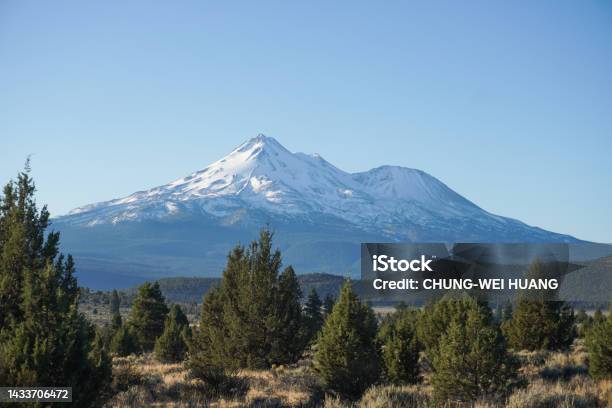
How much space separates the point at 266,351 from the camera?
2492cm

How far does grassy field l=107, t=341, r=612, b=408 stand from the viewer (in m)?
15.0

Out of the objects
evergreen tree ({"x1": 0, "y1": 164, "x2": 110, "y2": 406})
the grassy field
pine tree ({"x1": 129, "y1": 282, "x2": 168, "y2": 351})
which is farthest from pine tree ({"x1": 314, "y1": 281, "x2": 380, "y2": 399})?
pine tree ({"x1": 129, "y1": 282, "x2": 168, "y2": 351})

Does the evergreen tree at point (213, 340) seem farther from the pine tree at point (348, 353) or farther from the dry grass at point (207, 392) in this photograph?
the pine tree at point (348, 353)

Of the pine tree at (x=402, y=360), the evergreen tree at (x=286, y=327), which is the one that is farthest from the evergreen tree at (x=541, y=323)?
the evergreen tree at (x=286, y=327)

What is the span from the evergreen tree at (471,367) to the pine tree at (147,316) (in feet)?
92.6

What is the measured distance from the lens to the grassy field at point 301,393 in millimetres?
15002

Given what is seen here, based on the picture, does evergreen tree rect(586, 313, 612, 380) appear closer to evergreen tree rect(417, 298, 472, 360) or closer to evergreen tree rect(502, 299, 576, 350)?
evergreen tree rect(417, 298, 472, 360)

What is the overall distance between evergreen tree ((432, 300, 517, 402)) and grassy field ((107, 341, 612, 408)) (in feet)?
1.61

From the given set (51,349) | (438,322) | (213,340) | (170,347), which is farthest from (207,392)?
→ (170,347)

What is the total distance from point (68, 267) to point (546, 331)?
769 inches

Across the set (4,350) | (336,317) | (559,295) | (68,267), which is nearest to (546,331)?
(559,295)

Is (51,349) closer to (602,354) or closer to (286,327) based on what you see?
(286,327)

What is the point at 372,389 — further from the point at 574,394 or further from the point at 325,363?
the point at 574,394

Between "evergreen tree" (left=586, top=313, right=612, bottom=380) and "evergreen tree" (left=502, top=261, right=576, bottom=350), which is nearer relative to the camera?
"evergreen tree" (left=586, top=313, right=612, bottom=380)
